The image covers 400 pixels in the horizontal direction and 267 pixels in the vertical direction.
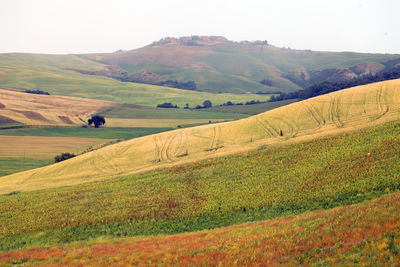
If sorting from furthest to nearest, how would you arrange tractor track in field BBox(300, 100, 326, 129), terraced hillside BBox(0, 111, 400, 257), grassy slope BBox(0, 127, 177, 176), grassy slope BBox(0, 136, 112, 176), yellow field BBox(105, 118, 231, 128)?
yellow field BBox(105, 118, 231, 128), grassy slope BBox(0, 127, 177, 176), grassy slope BBox(0, 136, 112, 176), tractor track in field BBox(300, 100, 326, 129), terraced hillside BBox(0, 111, 400, 257)

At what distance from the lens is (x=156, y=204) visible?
40.8m

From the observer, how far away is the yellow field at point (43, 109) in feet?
479

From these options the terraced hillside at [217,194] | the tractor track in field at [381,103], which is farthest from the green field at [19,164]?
the tractor track in field at [381,103]

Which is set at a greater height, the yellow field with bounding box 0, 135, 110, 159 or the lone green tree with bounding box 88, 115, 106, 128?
the lone green tree with bounding box 88, 115, 106, 128

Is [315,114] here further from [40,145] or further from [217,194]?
[40,145]

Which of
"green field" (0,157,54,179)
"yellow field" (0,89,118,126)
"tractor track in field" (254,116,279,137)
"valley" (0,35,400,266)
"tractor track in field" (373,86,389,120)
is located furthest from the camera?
"yellow field" (0,89,118,126)

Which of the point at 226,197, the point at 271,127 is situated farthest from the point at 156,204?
the point at 271,127

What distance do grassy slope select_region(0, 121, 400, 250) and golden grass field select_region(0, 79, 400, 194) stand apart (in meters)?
6.05

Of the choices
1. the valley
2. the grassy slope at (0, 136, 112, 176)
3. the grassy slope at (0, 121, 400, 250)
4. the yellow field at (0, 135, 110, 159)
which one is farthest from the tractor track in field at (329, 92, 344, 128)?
the yellow field at (0, 135, 110, 159)

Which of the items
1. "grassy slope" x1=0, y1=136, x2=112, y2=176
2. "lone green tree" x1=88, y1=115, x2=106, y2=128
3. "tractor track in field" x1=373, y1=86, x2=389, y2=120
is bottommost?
"grassy slope" x1=0, y1=136, x2=112, y2=176

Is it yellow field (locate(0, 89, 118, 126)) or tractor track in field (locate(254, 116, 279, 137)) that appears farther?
yellow field (locate(0, 89, 118, 126))

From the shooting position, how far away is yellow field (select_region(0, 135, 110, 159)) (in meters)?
96.7

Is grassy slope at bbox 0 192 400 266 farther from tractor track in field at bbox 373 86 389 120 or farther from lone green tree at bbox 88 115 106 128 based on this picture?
lone green tree at bbox 88 115 106 128

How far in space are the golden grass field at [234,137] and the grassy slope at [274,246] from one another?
2960 centimetres
